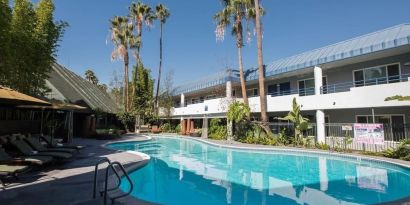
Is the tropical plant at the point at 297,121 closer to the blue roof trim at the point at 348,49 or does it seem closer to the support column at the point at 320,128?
the support column at the point at 320,128

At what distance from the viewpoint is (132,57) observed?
41.9m

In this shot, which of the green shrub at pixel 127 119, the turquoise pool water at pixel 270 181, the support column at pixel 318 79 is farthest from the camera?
the green shrub at pixel 127 119

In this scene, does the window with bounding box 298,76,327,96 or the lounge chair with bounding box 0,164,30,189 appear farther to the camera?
the window with bounding box 298,76,327,96

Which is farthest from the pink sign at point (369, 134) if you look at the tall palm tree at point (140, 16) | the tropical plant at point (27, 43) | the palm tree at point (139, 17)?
the tall palm tree at point (140, 16)

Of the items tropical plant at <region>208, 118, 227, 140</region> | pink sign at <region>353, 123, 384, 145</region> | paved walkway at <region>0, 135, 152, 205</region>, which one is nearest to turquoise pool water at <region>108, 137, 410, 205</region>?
paved walkway at <region>0, 135, 152, 205</region>

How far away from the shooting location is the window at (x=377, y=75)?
19094mm

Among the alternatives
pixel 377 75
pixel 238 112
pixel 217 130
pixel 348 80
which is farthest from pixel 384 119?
pixel 217 130

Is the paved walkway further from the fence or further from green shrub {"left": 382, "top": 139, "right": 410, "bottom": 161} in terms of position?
the fence

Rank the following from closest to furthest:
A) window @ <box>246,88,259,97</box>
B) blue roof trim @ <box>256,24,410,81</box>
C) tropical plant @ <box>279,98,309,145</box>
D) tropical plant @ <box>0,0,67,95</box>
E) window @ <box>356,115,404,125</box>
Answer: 1. tropical plant @ <box>0,0,67,95</box>
2. blue roof trim @ <box>256,24,410,81</box>
3. window @ <box>356,115,404,125</box>
4. tropical plant @ <box>279,98,309,145</box>
5. window @ <box>246,88,259,97</box>

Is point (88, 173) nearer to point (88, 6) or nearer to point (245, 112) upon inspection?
point (88, 6)

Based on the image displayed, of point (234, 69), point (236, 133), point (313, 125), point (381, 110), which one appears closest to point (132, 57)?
point (234, 69)

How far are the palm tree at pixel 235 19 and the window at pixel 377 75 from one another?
31.1 ft

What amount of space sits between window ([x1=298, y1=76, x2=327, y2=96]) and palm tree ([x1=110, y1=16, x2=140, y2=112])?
79.1ft

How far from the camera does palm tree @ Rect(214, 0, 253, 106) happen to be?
2705 centimetres
